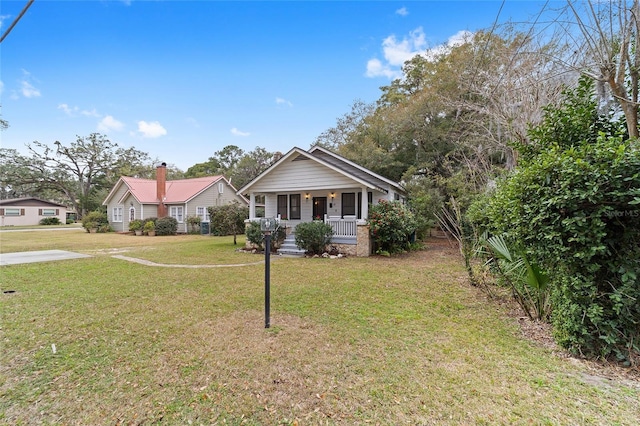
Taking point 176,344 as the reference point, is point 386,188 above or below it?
above

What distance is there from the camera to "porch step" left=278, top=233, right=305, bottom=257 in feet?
39.1

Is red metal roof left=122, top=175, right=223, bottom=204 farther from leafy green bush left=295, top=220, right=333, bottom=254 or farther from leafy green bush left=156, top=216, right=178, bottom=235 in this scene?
leafy green bush left=295, top=220, right=333, bottom=254

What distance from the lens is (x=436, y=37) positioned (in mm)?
16375

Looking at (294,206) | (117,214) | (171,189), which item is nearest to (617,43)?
(294,206)

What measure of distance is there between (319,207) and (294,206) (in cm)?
148

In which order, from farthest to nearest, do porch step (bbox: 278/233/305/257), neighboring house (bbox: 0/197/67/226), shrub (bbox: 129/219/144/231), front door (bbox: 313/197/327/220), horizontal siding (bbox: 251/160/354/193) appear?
neighboring house (bbox: 0/197/67/226) < shrub (bbox: 129/219/144/231) < front door (bbox: 313/197/327/220) < horizontal siding (bbox: 251/160/354/193) < porch step (bbox: 278/233/305/257)

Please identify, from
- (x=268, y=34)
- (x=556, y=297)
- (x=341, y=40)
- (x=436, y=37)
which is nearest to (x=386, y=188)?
(x=341, y=40)

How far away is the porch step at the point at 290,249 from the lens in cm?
1193

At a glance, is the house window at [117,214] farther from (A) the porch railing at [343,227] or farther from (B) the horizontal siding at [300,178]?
(A) the porch railing at [343,227]

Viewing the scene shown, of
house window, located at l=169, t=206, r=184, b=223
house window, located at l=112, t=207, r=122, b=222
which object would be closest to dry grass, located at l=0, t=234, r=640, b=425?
house window, located at l=169, t=206, r=184, b=223

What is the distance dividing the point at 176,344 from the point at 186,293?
103 inches

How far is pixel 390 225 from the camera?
11.1 meters

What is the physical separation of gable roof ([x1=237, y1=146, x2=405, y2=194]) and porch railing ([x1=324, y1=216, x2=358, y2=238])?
189cm

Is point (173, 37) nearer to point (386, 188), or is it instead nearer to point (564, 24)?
point (386, 188)
